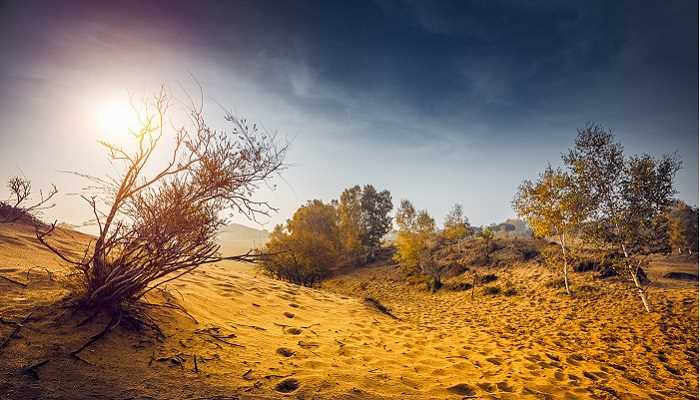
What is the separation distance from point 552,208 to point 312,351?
49.8 ft

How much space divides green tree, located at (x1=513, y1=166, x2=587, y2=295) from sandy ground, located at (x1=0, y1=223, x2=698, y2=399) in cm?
424

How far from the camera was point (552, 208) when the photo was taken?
48.3 feet

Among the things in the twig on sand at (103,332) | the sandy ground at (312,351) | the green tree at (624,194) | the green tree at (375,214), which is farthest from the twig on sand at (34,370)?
the green tree at (375,214)

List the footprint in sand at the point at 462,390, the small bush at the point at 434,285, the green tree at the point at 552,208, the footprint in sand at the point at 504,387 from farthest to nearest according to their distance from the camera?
the small bush at the point at 434,285 < the green tree at the point at 552,208 < the footprint in sand at the point at 504,387 < the footprint in sand at the point at 462,390

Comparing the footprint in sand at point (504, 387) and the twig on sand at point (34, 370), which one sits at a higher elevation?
the twig on sand at point (34, 370)

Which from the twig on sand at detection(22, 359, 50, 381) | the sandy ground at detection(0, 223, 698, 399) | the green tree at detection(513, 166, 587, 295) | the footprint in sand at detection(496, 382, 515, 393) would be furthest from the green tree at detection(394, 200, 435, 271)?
the twig on sand at detection(22, 359, 50, 381)

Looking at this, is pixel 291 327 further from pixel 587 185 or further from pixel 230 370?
pixel 587 185

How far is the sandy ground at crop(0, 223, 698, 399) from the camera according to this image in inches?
109

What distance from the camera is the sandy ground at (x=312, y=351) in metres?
2.77

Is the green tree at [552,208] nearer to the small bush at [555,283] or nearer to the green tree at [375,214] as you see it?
the small bush at [555,283]

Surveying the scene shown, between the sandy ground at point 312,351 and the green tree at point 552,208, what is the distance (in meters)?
4.24

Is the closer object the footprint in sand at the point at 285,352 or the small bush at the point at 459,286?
the footprint in sand at the point at 285,352

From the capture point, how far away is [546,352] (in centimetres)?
682

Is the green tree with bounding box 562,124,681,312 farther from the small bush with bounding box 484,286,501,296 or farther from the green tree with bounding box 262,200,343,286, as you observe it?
the green tree with bounding box 262,200,343,286
